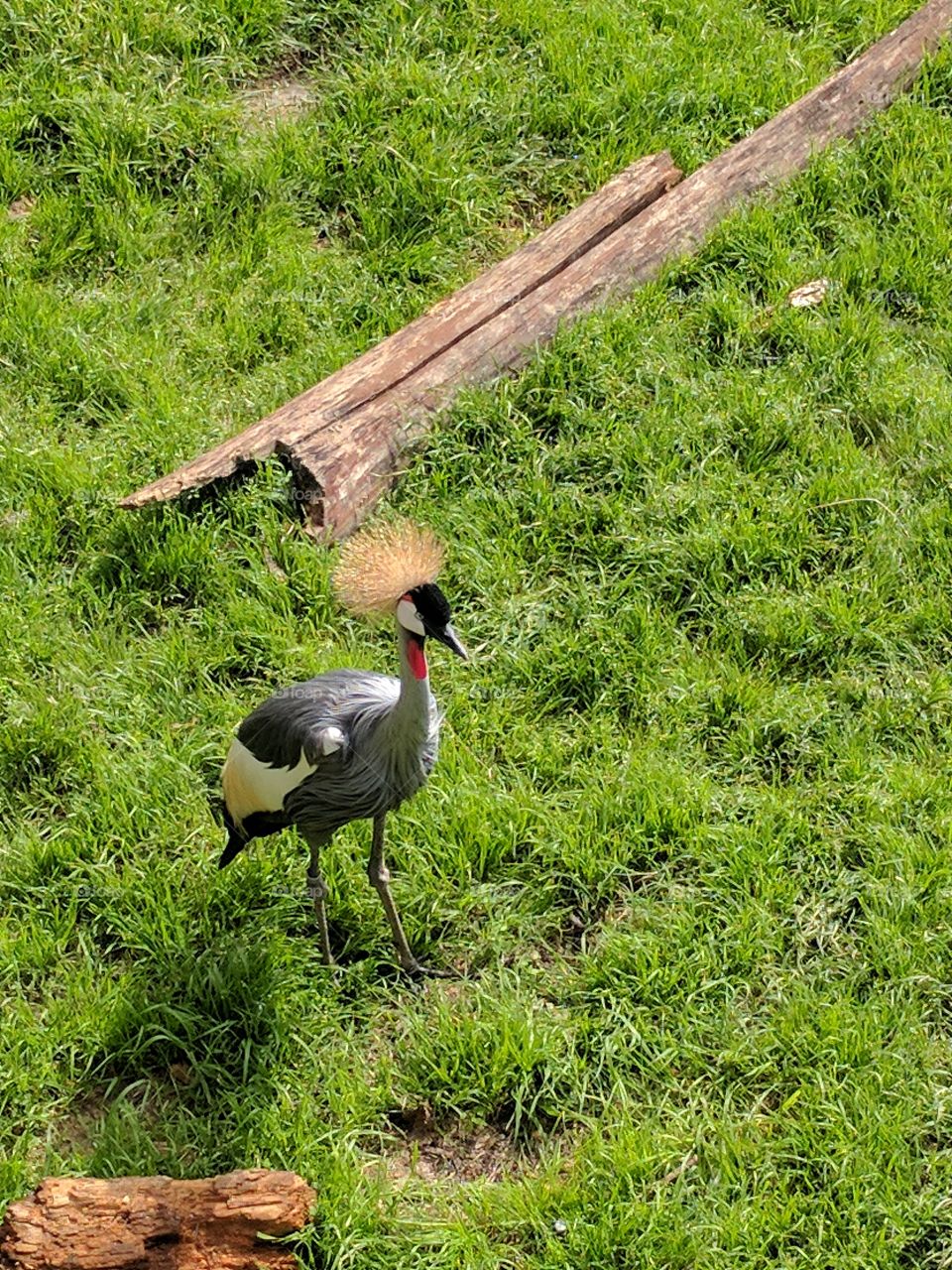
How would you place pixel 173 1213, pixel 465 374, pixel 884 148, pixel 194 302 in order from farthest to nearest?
pixel 884 148 < pixel 194 302 < pixel 465 374 < pixel 173 1213

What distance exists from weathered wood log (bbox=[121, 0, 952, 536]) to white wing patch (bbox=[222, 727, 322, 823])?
112 cm

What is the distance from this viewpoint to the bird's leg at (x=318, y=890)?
145 inches

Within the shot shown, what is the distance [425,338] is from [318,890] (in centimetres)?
206

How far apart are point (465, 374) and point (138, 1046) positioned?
7.85ft

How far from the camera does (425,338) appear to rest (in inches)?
198

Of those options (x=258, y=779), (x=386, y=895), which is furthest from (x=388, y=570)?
(x=386, y=895)

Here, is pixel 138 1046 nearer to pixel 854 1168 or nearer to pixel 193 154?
pixel 854 1168

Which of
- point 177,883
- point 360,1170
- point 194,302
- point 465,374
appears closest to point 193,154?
point 194,302

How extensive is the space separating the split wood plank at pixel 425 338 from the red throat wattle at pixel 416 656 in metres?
1.45

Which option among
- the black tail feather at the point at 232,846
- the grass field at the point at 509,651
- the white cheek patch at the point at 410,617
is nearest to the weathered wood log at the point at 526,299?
the grass field at the point at 509,651

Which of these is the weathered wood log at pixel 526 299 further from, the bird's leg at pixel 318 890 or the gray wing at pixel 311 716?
the bird's leg at pixel 318 890

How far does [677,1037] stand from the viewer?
3.66 meters

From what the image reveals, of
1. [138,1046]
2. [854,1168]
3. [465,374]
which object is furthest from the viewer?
[465,374]

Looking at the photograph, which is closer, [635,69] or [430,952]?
[430,952]
